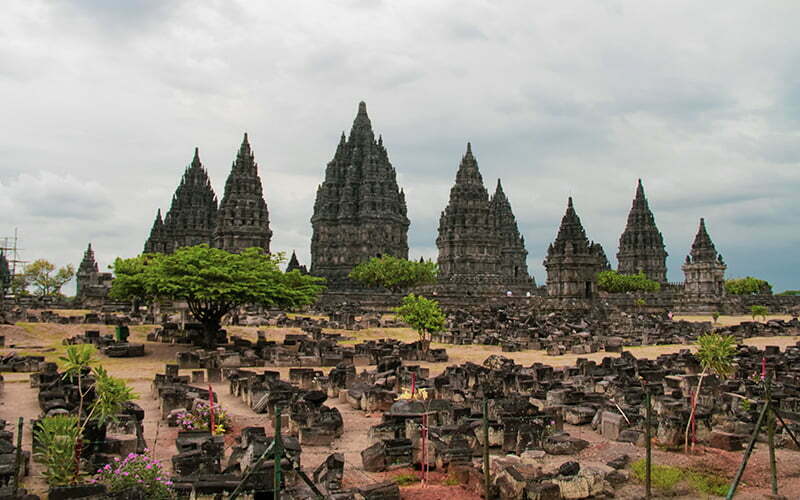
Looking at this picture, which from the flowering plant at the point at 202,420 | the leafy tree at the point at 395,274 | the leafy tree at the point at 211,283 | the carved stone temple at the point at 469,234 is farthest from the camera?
the carved stone temple at the point at 469,234

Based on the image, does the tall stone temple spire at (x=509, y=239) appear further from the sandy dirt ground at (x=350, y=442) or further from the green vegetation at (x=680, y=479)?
the green vegetation at (x=680, y=479)

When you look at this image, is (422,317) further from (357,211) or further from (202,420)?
(357,211)

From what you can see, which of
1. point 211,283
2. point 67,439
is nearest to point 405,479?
point 67,439

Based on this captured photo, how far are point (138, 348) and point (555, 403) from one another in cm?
1814

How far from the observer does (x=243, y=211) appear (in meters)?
77.9

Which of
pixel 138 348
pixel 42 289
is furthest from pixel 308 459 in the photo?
pixel 42 289

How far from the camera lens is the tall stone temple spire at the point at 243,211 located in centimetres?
7700

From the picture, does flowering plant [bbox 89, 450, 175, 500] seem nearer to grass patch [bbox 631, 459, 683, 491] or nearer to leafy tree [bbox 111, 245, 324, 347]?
grass patch [bbox 631, 459, 683, 491]

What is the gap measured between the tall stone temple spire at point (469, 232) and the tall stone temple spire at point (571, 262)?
937 inches

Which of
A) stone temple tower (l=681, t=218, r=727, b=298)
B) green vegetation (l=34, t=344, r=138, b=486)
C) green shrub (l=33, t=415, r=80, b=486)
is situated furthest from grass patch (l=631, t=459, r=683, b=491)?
stone temple tower (l=681, t=218, r=727, b=298)

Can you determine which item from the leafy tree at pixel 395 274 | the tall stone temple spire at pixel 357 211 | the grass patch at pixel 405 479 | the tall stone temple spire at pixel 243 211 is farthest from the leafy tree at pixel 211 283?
the tall stone temple spire at pixel 357 211

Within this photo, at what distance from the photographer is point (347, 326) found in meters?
42.1

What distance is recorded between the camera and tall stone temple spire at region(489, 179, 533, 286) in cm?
9694

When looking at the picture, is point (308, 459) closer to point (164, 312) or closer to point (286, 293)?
point (286, 293)
